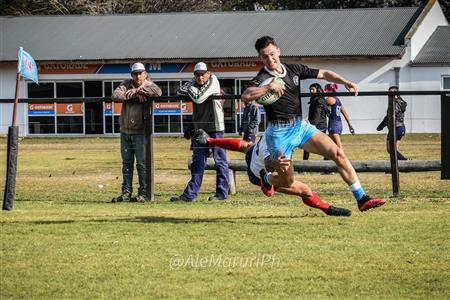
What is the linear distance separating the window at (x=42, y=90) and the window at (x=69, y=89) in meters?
0.28

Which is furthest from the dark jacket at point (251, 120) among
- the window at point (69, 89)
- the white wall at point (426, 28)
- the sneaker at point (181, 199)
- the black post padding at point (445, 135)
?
the white wall at point (426, 28)

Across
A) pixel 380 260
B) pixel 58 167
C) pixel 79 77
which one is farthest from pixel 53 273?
pixel 79 77

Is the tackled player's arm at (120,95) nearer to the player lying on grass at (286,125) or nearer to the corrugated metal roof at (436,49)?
the player lying on grass at (286,125)

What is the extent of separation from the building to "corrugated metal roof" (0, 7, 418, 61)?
48 mm

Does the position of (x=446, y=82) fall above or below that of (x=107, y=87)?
above

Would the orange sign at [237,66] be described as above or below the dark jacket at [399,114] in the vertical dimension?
above

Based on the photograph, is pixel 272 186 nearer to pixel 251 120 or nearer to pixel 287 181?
pixel 287 181

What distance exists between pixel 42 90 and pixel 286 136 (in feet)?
124

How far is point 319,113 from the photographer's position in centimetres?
2114

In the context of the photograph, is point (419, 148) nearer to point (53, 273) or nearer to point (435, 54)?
point (53, 273)

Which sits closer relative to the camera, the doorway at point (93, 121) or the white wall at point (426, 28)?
the doorway at point (93, 121)

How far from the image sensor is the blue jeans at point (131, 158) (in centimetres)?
1645

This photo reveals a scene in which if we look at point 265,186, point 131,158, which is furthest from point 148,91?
point 265,186

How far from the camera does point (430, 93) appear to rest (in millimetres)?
15773
